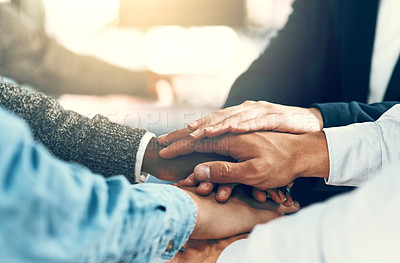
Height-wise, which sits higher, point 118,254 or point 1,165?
point 1,165

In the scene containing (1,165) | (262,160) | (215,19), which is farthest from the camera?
(215,19)

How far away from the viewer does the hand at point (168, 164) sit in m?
0.63

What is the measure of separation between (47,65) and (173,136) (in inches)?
11.3

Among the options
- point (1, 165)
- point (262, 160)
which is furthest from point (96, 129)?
point (1, 165)

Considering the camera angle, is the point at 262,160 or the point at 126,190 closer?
the point at 126,190

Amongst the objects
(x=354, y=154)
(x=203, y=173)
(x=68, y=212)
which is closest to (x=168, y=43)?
(x=203, y=173)

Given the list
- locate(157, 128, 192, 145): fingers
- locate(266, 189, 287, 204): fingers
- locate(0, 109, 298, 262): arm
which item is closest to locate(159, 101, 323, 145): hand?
locate(157, 128, 192, 145): fingers

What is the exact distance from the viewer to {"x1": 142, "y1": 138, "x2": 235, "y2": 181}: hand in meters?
0.63

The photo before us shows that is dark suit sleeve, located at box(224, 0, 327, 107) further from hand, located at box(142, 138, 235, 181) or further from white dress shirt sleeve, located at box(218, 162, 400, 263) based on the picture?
white dress shirt sleeve, located at box(218, 162, 400, 263)

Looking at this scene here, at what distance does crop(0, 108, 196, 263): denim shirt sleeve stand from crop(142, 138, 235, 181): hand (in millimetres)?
273

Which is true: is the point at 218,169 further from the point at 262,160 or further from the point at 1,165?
the point at 1,165

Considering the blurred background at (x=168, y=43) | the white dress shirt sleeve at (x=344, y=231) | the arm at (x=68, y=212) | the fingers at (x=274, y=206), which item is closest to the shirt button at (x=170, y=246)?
the arm at (x=68, y=212)

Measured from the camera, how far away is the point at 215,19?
72 cm

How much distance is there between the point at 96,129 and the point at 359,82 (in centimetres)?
54
